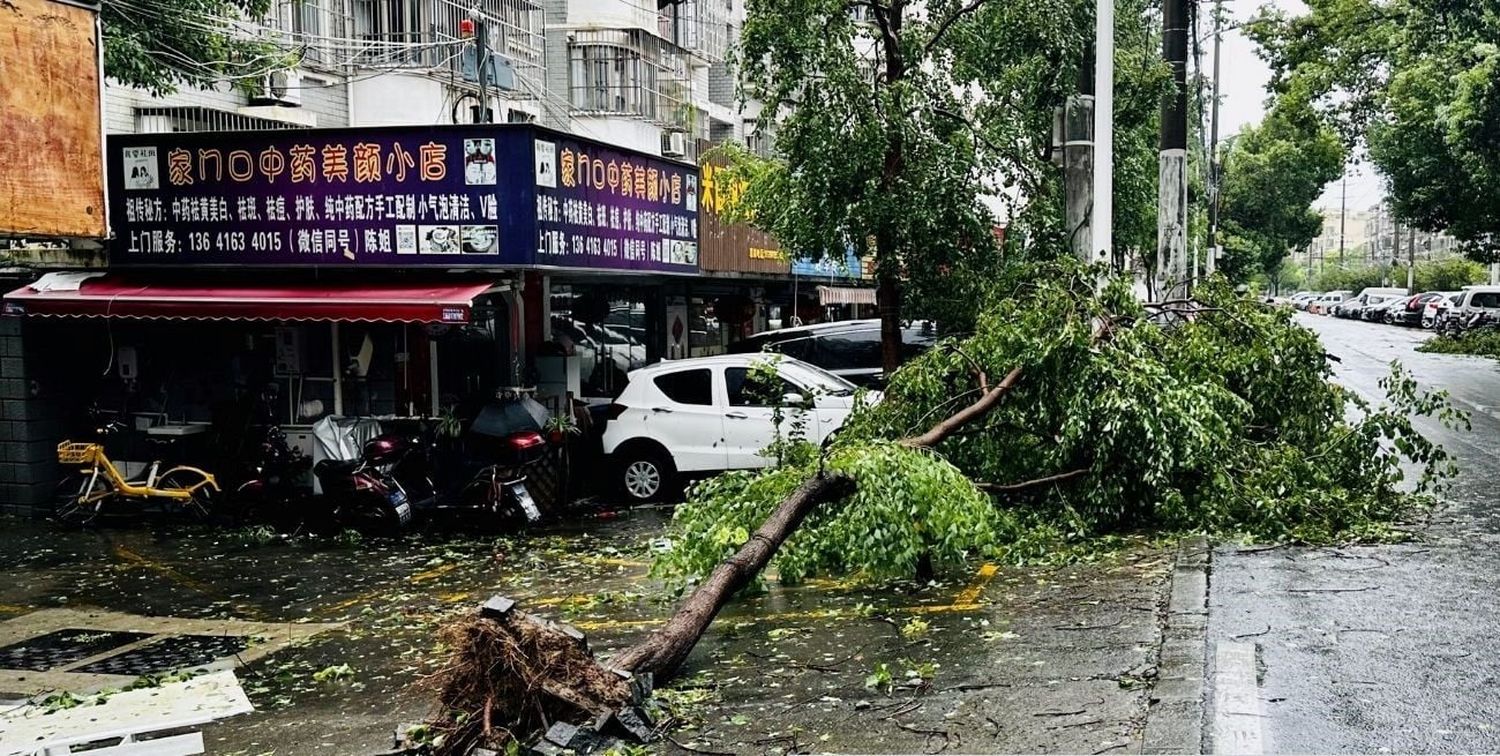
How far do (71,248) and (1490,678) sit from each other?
528 inches

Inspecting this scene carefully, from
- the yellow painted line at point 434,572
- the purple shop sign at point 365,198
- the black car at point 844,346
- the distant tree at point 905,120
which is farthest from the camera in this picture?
the black car at point 844,346

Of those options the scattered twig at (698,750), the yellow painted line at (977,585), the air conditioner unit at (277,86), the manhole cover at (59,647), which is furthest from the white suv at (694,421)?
the scattered twig at (698,750)

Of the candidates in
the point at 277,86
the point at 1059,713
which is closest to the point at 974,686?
the point at 1059,713

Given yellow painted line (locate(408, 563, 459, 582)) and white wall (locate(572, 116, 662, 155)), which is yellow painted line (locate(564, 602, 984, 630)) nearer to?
yellow painted line (locate(408, 563, 459, 582))

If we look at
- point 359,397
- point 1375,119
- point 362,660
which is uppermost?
point 1375,119

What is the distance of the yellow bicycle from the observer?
13.0m

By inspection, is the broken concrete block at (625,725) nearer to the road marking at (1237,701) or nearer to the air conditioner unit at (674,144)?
the road marking at (1237,701)

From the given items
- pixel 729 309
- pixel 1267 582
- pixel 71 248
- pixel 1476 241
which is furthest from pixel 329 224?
pixel 1476 241

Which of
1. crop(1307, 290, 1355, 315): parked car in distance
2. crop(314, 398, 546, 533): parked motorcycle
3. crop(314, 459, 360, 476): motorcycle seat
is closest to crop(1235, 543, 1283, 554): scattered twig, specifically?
crop(314, 398, 546, 533): parked motorcycle

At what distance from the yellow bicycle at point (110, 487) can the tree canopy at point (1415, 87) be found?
70.1 feet

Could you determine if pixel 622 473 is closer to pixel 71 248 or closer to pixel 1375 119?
pixel 71 248

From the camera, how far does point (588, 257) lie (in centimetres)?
1341

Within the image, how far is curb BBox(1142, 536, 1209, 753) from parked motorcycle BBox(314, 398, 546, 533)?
20.9 ft

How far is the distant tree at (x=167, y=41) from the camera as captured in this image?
12.5 metres
